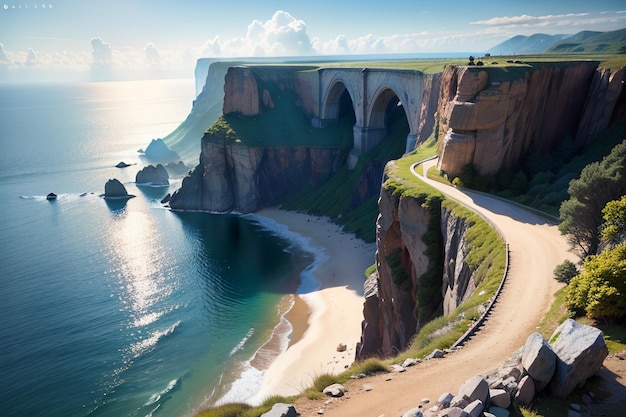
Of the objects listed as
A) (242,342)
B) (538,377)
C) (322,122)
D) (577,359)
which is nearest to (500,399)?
(538,377)

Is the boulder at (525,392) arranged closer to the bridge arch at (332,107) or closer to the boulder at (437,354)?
the boulder at (437,354)

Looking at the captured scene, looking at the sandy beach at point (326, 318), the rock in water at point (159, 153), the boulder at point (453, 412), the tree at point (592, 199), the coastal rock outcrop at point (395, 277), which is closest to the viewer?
the boulder at point (453, 412)

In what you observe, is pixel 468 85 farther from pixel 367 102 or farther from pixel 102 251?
pixel 102 251

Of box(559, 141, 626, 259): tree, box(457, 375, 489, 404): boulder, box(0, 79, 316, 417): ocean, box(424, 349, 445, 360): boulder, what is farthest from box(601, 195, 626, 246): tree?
box(0, 79, 316, 417): ocean

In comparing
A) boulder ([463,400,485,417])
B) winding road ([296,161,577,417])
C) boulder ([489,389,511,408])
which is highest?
boulder ([463,400,485,417])

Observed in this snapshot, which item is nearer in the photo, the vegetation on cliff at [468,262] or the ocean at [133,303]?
the vegetation on cliff at [468,262]

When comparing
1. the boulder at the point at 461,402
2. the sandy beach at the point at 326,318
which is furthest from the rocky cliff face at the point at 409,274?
the boulder at the point at 461,402

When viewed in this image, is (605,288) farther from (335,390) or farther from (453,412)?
(335,390)

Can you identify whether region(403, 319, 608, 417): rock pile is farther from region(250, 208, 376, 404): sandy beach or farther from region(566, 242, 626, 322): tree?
region(250, 208, 376, 404): sandy beach
